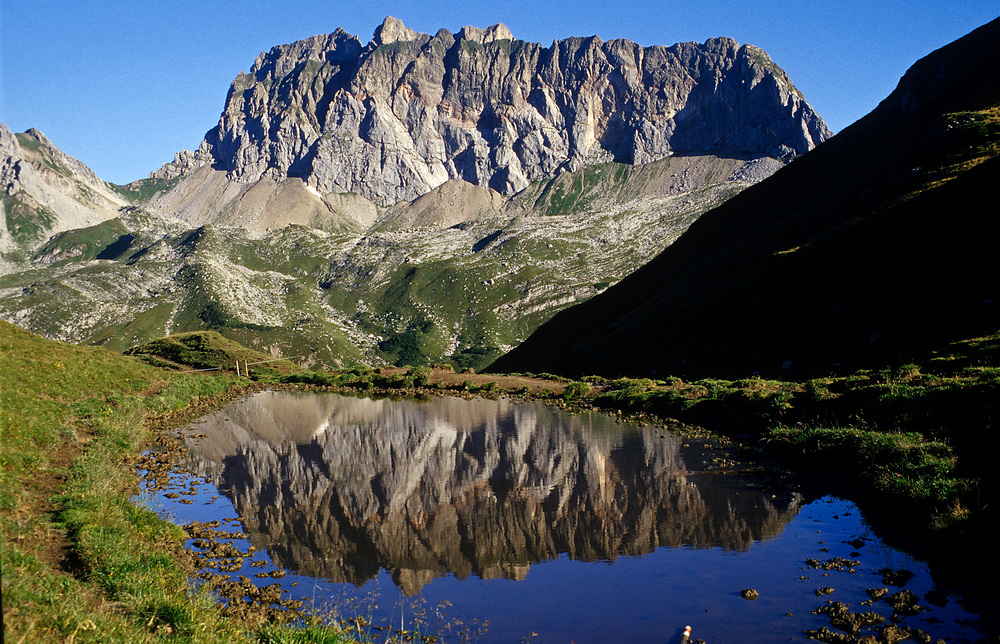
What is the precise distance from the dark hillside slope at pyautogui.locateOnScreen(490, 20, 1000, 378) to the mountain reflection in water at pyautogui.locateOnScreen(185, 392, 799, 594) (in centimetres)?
2644

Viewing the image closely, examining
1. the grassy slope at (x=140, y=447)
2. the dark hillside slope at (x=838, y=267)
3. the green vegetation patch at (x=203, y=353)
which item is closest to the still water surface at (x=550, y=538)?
the grassy slope at (x=140, y=447)

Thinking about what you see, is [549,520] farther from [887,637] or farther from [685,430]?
[685,430]

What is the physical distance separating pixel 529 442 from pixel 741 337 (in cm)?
3713

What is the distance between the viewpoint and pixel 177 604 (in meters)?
12.1

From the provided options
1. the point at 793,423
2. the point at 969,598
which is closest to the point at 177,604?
the point at 969,598

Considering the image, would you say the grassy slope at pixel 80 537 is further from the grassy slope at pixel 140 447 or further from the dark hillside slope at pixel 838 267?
the dark hillside slope at pixel 838 267

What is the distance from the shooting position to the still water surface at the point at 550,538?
13.9 metres

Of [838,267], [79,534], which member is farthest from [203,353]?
[79,534]

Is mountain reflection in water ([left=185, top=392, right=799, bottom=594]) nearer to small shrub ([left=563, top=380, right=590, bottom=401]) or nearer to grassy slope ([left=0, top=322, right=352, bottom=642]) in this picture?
grassy slope ([left=0, top=322, right=352, bottom=642])

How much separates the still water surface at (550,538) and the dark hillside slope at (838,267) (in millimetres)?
28254

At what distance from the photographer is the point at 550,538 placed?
19281 millimetres

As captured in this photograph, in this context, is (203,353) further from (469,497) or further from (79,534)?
(79,534)

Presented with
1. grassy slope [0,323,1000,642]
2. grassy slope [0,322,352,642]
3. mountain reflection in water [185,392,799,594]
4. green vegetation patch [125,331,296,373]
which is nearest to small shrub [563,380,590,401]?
grassy slope [0,323,1000,642]

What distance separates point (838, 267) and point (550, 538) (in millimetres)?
59573
